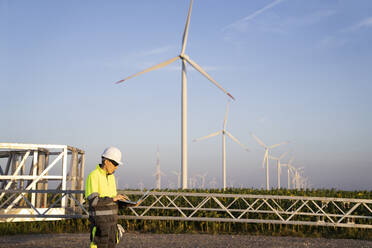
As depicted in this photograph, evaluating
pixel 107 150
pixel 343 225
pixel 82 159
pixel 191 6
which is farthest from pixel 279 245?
pixel 191 6

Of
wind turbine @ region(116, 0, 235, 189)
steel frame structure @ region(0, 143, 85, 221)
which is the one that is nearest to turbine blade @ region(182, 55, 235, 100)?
wind turbine @ region(116, 0, 235, 189)

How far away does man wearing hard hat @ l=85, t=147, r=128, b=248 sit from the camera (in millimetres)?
6559

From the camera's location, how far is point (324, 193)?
1966cm

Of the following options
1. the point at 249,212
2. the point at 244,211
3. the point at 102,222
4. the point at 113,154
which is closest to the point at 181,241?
the point at 244,211

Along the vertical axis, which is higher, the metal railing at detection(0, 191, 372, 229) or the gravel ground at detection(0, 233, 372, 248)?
the metal railing at detection(0, 191, 372, 229)

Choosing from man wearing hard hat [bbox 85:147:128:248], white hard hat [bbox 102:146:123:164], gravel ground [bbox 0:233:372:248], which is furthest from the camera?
gravel ground [bbox 0:233:372:248]

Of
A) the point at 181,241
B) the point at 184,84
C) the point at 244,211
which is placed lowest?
the point at 181,241

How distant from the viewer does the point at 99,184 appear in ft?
22.1

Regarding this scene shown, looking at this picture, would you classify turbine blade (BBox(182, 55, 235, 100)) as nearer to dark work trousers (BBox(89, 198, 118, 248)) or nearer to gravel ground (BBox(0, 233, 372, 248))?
gravel ground (BBox(0, 233, 372, 248))

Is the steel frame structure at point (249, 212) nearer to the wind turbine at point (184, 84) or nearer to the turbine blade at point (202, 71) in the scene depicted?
the wind turbine at point (184, 84)

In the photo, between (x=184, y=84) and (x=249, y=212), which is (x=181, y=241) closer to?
(x=249, y=212)

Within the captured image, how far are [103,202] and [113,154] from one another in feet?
2.88

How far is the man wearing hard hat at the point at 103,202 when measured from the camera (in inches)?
258

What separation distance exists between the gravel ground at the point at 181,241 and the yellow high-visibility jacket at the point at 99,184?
648cm
